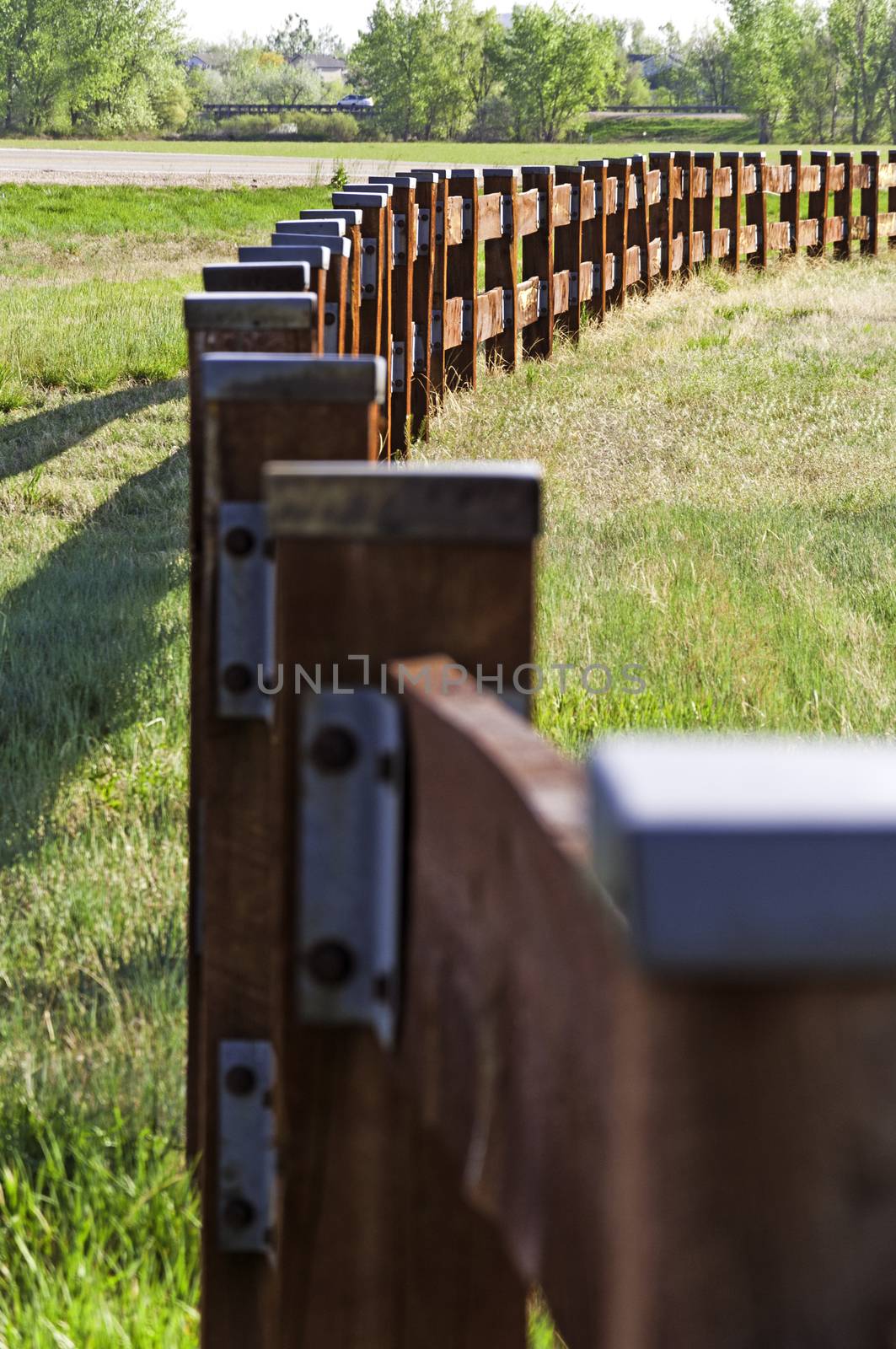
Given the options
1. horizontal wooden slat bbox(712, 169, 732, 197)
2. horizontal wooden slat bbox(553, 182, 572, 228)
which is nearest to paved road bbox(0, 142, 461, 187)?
horizontal wooden slat bbox(712, 169, 732, 197)

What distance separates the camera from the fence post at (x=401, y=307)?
7.17m

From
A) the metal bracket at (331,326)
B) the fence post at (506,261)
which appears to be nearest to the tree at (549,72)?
the fence post at (506,261)

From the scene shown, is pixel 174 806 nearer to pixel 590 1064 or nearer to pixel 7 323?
pixel 590 1064

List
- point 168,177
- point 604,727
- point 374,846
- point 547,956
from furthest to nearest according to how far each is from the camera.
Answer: point 168,177, point 604,727, point 374,846, point 547,956

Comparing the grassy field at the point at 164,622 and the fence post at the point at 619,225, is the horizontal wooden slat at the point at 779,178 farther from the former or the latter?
the grassy field at the point at 164,622

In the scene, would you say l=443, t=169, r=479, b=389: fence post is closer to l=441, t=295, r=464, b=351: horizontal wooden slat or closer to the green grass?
l=441, t=295, r=464, b=351: horizontal wooden slat

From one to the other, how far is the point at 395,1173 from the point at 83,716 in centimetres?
304

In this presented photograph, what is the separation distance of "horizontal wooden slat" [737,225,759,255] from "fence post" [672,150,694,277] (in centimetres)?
181

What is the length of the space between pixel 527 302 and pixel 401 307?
10.3 ft

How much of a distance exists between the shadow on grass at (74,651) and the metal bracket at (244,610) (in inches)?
64.8

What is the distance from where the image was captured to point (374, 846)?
924 millimetres

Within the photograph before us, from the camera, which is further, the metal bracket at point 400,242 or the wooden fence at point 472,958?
the metal bracket at point 400,242

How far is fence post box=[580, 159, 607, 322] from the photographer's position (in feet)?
37.9

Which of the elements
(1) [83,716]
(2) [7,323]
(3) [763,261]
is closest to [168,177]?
(3) [763,261]
